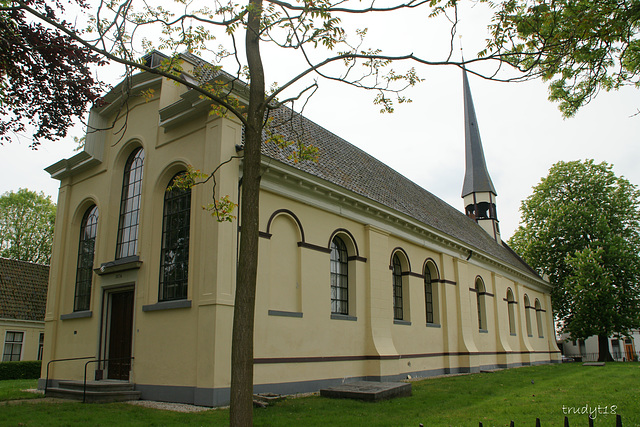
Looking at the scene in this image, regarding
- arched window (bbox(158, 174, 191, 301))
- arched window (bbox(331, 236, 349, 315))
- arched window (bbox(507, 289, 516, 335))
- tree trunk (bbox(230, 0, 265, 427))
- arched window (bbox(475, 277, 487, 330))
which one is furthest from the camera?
arched window (bbox(507, 289, 516, 335))

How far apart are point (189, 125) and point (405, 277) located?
35.3 feet

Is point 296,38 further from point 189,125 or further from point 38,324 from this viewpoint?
point 38,324

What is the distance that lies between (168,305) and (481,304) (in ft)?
63.2

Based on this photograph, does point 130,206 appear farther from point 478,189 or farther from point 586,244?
point 586,244

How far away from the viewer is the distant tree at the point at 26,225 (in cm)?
3941

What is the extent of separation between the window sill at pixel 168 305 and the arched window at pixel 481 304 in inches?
742

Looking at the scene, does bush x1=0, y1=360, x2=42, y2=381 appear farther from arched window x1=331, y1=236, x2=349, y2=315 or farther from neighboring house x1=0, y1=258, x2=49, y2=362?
arched window x1=331, y1=236, x2=349, y2=315

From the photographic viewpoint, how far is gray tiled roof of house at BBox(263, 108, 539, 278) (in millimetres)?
16359

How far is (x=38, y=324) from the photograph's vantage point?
25.5m

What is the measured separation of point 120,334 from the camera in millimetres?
13961

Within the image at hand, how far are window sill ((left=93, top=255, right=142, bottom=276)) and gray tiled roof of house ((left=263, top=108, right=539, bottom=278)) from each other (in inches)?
186

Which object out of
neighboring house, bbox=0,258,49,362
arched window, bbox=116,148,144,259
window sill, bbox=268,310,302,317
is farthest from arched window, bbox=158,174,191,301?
neighboring house, bbox=0,258,49,362

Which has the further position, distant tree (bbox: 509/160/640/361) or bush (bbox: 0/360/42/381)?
distant tree (bbox: 509/160/640/361)

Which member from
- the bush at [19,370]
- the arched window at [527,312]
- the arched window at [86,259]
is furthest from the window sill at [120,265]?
the arched window at [527,312]
